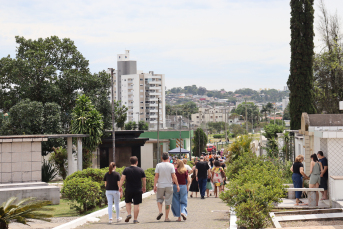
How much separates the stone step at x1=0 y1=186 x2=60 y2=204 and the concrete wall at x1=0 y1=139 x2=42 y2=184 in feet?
2.15

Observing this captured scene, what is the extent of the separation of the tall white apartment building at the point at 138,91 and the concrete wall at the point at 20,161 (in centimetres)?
12273

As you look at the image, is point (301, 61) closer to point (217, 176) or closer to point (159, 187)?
point (217, 176)

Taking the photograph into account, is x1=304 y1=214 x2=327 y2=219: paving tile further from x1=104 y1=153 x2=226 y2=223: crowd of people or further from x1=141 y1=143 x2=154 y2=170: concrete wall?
x1=141 y1=143 x2=154 y2=170: concrete wall

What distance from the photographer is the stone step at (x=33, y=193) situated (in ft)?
49.3

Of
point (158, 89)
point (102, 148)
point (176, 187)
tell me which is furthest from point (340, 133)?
point (158, 89)

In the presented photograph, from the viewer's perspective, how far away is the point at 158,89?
14562 centimetres

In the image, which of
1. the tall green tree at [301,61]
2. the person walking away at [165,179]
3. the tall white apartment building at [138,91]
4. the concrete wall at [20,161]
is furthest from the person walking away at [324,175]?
the tall white apartment building at [138,91]

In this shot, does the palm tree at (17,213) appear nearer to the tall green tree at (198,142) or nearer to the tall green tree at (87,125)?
the tall green tree at (87,125)

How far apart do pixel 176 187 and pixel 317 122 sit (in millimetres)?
9872

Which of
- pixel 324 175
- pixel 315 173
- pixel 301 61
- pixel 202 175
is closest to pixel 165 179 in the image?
pixel 315 173

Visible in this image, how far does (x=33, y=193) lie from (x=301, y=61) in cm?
2308

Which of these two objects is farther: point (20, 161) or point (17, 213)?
point (20, 161)

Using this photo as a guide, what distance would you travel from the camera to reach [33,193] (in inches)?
616

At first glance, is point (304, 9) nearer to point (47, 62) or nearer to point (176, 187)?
point (47, 62)
